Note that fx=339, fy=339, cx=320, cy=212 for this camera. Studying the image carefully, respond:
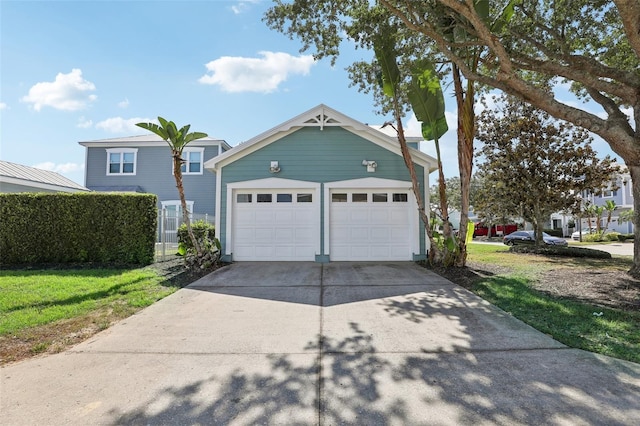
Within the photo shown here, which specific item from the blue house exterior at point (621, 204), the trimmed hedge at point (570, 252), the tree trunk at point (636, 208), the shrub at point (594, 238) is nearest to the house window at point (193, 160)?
the trimmed hedge at point (570, 252)

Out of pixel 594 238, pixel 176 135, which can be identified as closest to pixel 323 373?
pixel 176 135

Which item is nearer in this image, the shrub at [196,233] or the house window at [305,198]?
the house window at [305,198]

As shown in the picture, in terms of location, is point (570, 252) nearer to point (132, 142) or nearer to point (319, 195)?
point (319, 195)

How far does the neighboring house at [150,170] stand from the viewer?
19109mm

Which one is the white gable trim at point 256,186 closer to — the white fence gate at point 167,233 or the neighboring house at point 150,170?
the white fence gate at point 167,233

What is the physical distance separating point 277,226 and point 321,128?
3.28m

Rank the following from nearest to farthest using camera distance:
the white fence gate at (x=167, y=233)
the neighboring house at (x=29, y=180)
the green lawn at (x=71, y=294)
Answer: the green lawn at (x=71, y=294)
the white fence gate at (x=167, y=233)
the neighboring house at (x=29, y=180)

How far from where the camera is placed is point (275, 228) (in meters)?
10.3

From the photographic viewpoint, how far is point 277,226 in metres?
10.3

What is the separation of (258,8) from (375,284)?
780 cm

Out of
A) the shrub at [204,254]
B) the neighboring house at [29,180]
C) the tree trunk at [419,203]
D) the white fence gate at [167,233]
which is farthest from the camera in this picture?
the neighboring house at [29,180]

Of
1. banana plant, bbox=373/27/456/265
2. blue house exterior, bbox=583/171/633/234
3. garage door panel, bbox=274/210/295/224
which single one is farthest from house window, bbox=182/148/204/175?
blue house exterior, bbox=583/171/633/234

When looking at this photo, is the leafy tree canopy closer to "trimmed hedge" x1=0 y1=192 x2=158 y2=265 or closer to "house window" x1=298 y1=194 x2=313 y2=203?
"house window" x1=298 y1=194 x2=313 y2=203

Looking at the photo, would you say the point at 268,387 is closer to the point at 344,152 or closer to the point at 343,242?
the point at 343,242
